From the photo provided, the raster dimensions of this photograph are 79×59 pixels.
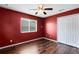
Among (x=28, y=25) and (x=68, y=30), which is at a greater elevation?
(x=28, y=25)

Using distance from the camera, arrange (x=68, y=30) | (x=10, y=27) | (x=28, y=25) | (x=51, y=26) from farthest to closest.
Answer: (x=51, y=26)
(x=28, y=25)
(x=68, y=30)
(x=10, y=27)

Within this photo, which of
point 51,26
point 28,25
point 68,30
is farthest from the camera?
point 51,26

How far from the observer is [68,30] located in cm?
434

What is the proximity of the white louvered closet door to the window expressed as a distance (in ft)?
6.09

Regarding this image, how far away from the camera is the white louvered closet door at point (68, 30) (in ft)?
12.7

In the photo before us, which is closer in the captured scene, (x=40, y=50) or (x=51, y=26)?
(x=40, y=50)

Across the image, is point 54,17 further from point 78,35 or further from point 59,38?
point 78,35

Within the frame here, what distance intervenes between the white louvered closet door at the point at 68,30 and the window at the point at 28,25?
186cm

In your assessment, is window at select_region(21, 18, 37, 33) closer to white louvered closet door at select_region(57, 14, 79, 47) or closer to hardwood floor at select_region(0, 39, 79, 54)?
hardwood floor at select_region(0, 39, 79, 54)

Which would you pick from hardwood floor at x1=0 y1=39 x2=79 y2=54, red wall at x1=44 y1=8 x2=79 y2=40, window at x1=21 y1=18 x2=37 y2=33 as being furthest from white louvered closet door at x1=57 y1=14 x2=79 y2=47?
window at x1=21 y1=18 x2=37 y2=33

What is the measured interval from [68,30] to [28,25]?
2625 mm

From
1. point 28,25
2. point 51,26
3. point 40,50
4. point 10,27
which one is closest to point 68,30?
point 51,26

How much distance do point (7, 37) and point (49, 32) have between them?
3.17 metres

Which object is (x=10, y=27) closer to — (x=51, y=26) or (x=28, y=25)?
(x=28, y=25)
